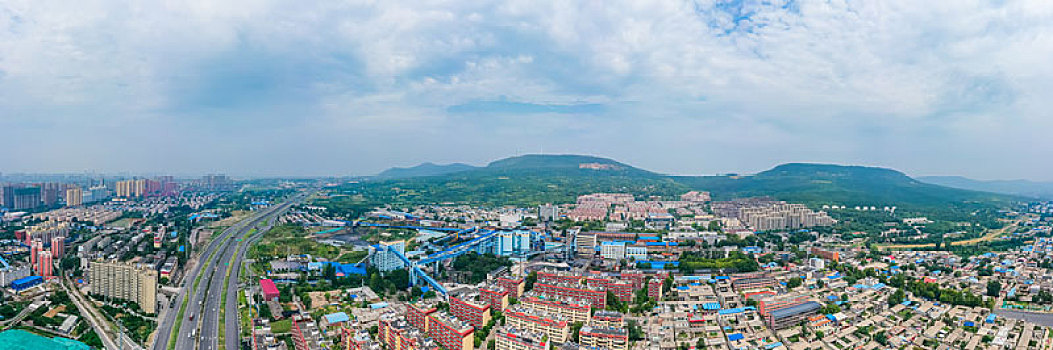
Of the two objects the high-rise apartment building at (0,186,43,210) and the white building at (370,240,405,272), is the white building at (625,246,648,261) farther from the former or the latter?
the high-rise apartment building at (0,186,43,210)

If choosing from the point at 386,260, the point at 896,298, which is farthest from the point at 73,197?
the point at 896,298

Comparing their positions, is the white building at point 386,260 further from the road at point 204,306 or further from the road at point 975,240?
the road at point 975,240

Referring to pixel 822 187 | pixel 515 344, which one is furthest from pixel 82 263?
pixel 822 187

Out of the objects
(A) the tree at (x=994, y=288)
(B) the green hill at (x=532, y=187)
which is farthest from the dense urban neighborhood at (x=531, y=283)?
(B) the green hill at (x=532, y=187)

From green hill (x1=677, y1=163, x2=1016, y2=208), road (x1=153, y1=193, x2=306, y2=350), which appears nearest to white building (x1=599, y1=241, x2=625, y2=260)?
road (x1=153, y1=193, x2=306, y2=350)

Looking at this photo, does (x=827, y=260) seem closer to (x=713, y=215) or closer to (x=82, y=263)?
(x=713, y=215)

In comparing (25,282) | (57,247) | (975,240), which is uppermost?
(975,240)

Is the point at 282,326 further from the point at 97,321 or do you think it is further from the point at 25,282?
the point at 25,282
